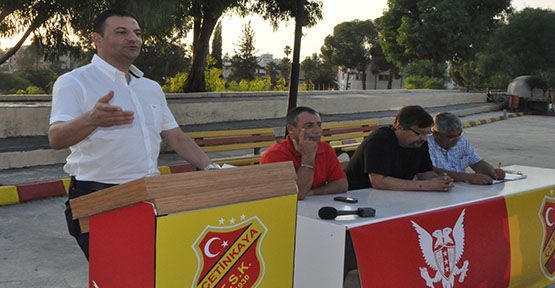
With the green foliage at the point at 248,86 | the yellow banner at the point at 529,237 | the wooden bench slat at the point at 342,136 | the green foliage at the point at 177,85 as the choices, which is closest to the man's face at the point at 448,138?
the yellow banner at the point at 529,237

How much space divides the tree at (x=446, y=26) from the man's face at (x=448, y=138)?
3463 centimetres

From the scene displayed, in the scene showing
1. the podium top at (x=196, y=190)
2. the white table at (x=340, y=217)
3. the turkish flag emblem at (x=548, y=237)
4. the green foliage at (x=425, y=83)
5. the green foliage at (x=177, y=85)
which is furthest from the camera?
the green foliage at (x=425, y=83)

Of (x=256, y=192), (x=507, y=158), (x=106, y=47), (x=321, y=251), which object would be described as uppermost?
(x=106, y=47)

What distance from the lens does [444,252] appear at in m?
3.39

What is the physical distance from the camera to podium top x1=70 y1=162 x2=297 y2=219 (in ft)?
6.20

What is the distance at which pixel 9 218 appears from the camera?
629 cm

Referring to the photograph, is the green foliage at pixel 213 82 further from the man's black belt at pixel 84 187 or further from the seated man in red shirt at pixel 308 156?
the man's black belt at pixel 84 187

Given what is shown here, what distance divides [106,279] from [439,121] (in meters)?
3.33

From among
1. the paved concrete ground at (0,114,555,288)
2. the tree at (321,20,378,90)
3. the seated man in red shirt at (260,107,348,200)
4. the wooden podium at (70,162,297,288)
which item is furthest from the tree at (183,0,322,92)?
the tree at (321,20,378,90)

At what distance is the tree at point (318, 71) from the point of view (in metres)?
85.6

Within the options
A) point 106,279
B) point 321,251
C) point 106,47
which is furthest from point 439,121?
point 106,279

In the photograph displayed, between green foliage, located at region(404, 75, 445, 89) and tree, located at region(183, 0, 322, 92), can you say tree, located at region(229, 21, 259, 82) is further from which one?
tree, located at region(183, 0, 322, 92)

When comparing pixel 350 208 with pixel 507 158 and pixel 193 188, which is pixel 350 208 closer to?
pixel 193 188

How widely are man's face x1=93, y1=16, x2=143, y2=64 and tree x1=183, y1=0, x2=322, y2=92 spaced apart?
12.9 m
